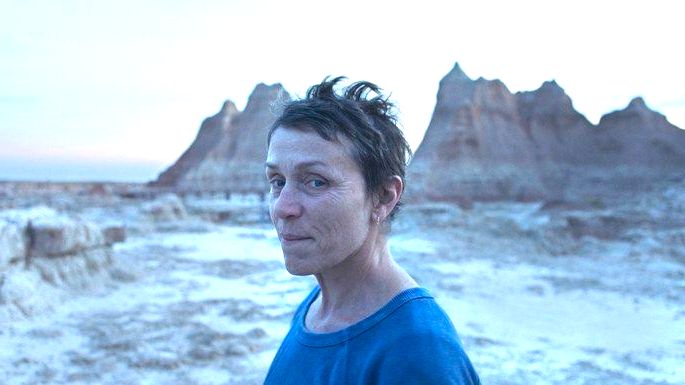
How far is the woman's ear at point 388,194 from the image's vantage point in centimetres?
146

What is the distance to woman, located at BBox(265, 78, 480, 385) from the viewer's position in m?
1.31

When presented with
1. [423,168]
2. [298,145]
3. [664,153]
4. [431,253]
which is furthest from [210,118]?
[298,145]

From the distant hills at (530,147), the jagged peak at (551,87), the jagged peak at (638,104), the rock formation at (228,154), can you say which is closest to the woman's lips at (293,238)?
the distant hills at (530,147)

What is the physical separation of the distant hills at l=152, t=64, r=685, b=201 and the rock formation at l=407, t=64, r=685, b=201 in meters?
0.09

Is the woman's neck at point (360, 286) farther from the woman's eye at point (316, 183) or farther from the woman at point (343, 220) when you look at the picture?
the woman's eye at point (316, 183)

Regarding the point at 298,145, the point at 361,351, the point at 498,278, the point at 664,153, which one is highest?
the point at 664,153

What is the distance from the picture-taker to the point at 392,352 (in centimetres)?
119

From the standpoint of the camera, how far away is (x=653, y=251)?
1777 centimetres

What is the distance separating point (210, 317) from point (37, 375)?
9.26ft

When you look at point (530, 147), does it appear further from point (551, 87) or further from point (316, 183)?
point (316, 183)

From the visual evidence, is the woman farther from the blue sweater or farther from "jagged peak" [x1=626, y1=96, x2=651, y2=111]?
"jagged peak" [x1=626, y1=96, x2=651, y2=111]

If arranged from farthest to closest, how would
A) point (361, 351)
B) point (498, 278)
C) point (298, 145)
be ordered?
point (498, 278), point (298, 145), point (361, 351)

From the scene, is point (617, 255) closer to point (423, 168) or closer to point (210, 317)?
point (210, 317)

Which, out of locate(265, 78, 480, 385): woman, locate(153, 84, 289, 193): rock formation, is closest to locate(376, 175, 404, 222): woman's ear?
locate(265, 78, 480, 385): woman
